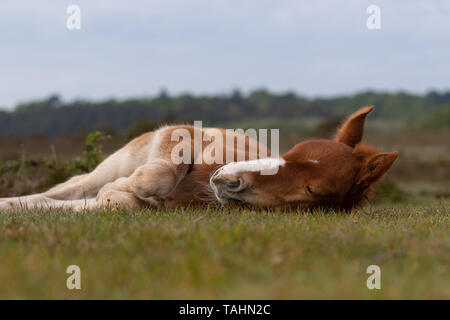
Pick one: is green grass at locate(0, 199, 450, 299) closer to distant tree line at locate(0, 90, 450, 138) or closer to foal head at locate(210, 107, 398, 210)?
foal head at locate(210, 107, 398, 210)

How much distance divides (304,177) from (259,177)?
15.2 inches

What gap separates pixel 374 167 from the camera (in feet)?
17.3

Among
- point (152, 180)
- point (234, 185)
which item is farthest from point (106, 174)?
point (234, 185)

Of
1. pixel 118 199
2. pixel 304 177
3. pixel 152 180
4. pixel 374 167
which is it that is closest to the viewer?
pixel 304 177

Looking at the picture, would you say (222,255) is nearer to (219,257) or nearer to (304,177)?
(219,257)

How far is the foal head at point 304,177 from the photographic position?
5.10m

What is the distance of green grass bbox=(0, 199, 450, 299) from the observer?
9.28 ft

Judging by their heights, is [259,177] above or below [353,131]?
below

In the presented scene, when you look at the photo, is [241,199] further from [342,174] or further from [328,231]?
[328,231]

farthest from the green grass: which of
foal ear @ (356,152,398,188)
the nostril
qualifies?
foal ear @ (356,152,398,188)

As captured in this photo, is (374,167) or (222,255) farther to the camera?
(374,167)

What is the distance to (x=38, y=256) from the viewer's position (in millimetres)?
3330

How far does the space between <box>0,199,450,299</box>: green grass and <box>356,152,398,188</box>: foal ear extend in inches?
27.6

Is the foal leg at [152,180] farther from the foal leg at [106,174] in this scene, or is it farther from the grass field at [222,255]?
the foal leg at [106,174]
